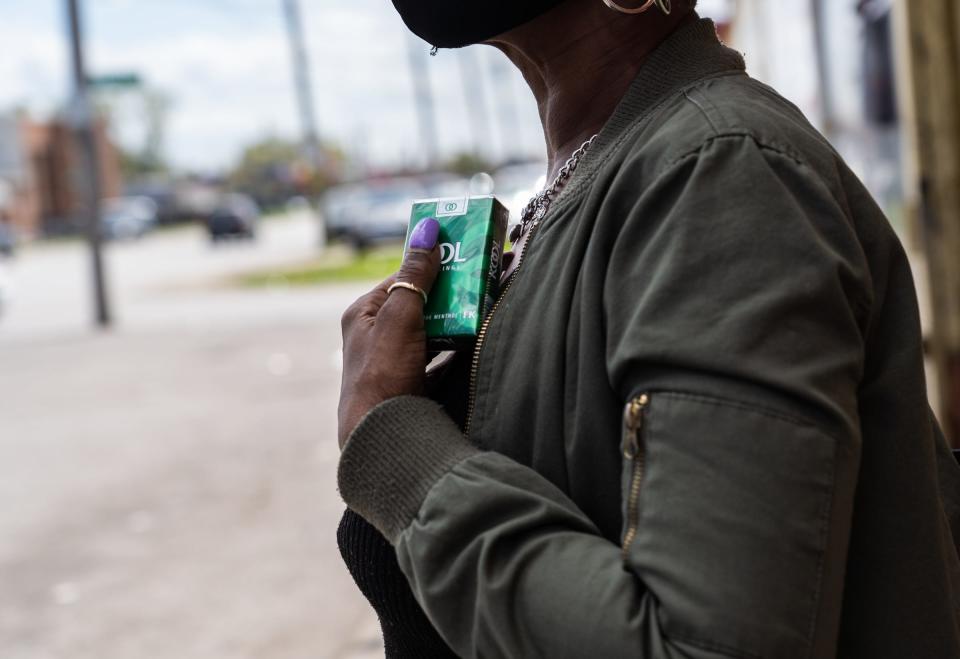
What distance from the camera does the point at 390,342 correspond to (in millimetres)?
1227

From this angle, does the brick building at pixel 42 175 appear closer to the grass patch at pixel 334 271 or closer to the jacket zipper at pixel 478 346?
the grass patch at pixel 334 271

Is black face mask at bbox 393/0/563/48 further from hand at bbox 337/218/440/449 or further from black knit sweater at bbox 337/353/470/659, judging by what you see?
black knit sweater at bbox 337/353/470/659

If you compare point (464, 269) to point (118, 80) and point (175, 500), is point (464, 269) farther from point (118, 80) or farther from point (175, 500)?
point (118, 80)

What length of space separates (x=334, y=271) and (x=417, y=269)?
21.9 meters

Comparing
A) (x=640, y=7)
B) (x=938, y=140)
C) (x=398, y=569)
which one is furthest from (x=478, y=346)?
(x=938, y=140)

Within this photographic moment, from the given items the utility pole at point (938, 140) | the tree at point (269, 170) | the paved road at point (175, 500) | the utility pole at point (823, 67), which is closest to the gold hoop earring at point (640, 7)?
the utility pole at point (938, 140)

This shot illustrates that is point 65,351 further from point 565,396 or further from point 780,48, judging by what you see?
point 565,396

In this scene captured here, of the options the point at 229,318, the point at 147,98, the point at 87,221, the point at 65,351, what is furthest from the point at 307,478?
the point at 147,98

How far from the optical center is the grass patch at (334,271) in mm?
20984

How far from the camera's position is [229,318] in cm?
1586

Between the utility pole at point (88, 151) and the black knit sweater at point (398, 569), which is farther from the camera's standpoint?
the utility pole at point (88, 151)

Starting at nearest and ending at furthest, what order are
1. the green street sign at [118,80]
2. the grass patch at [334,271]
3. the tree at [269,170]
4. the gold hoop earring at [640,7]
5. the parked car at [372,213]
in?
1. the gold hoop earring at [640,7]
2. the green street sign at [118,80]
3. the grass patch at [334,271]
4. the parked car at [372,213]
5. the tree at [269,170]

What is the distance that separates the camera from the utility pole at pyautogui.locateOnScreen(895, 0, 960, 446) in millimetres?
4027

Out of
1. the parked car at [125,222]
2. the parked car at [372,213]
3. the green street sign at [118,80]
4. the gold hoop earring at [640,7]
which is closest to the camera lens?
the gold hoop earring at [640,7]
